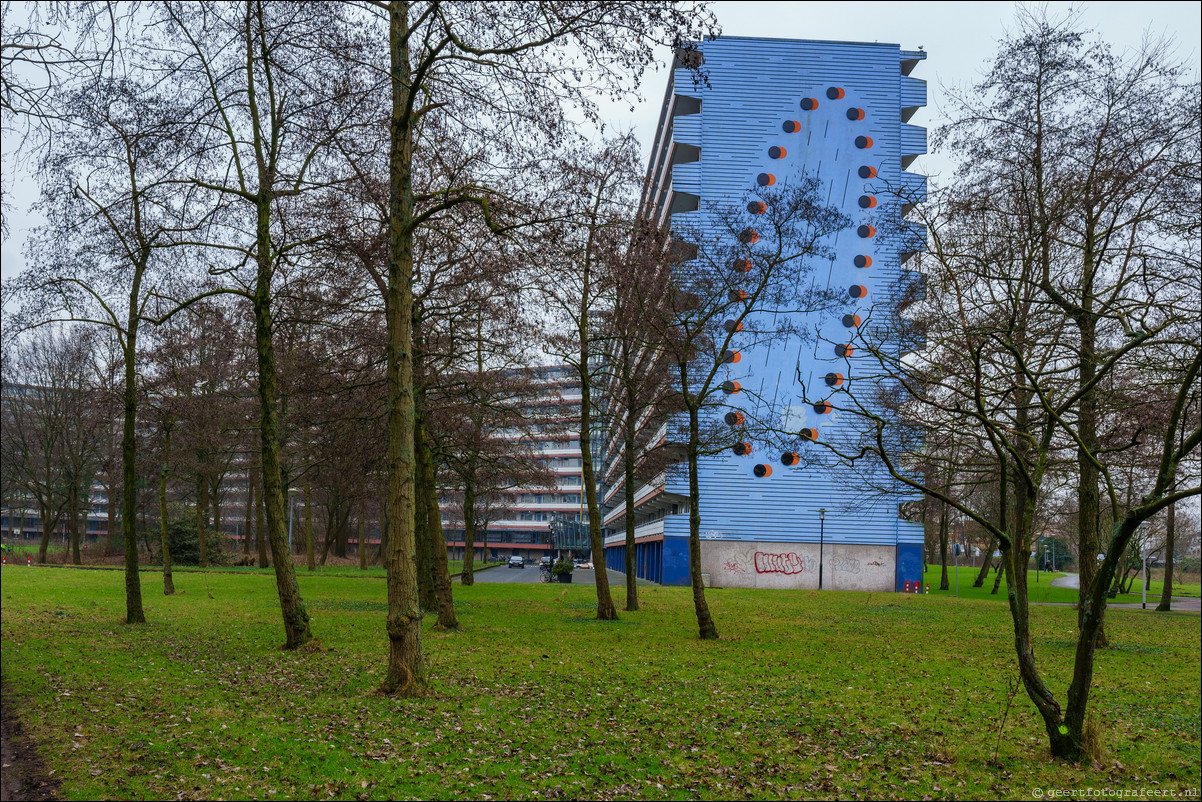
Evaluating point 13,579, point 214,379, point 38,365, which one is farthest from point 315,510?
point 214,379

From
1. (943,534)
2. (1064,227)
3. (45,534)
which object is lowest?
(943,534)

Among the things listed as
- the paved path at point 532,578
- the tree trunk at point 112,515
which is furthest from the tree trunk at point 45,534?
the paved path at point 532,578

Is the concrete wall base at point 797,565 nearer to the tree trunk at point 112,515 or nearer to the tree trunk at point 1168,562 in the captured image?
the tree trunk at point 1168,562

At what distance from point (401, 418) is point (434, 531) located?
9.76m

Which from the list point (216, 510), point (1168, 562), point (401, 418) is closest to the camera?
point (401, 418)

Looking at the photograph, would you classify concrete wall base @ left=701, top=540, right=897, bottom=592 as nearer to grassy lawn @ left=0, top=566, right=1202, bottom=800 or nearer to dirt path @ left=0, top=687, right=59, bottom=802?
grassy lawn @ left=0, top=566, right=1202, bottom=800

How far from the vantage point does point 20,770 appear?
25.0 feet

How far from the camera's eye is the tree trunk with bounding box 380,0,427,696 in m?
11.0

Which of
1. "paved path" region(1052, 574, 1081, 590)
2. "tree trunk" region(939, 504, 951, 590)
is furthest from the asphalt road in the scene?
"paved path" region(1052, 574, 1081, 590)

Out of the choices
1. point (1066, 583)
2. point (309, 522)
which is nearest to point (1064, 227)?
point (309, 522)

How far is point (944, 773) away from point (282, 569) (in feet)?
35.4

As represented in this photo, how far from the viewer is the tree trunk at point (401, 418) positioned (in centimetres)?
1099

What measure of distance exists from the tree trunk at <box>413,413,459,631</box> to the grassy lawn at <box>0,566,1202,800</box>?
0.98 meters

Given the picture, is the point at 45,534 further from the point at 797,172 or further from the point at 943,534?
the point at 943,534
